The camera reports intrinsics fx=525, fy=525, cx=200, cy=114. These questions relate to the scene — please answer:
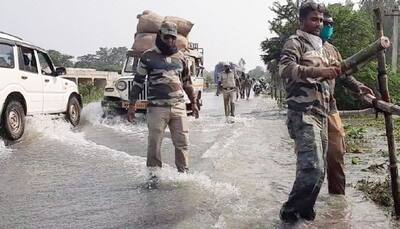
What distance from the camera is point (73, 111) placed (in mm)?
13500

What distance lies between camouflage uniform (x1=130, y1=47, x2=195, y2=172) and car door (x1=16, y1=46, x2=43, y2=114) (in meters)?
4.61

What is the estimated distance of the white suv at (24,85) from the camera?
961 cm

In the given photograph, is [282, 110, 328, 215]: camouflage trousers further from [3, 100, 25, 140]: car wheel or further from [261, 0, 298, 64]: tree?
[261, 0, 298, 64]: tree

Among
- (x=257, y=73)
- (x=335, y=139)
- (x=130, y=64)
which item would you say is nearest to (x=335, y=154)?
(x=335, y=139)

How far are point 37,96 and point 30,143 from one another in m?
1.14

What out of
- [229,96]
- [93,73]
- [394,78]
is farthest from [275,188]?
[93,73]

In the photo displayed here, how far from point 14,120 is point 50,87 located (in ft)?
6.46

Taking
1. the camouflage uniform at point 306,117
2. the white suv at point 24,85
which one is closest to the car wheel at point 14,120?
the white suv at point 24,85

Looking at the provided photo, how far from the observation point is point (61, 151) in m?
9.35

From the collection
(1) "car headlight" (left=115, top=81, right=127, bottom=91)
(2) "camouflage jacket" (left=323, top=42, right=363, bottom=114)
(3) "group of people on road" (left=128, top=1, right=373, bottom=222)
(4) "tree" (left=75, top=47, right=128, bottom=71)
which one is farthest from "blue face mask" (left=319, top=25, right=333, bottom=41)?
(4) "tree" (left=75, top=47, right=128, bottom=71)

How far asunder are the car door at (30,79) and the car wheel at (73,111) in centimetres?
188

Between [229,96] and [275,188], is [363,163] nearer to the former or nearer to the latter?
[275,188]

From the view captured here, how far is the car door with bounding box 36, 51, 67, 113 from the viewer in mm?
11438

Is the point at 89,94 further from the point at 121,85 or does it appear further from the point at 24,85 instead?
the point at 24,85
